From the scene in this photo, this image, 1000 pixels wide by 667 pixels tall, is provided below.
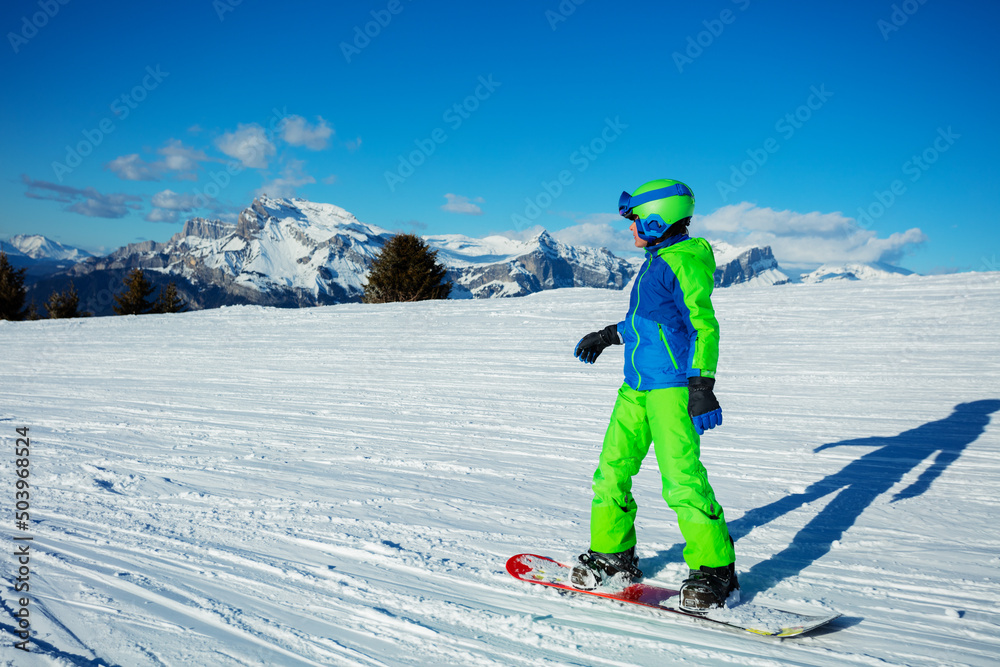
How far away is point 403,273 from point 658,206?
32683 mm

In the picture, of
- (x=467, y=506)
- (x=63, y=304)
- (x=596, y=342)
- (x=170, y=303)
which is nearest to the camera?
(x=596, y=342)

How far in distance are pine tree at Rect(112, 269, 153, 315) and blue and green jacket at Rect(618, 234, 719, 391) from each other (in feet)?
149

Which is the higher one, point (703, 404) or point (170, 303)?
point (170, 303)

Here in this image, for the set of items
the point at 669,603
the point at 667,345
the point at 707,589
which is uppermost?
the point at 667,345

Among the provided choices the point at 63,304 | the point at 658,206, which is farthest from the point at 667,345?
the point at 63,304

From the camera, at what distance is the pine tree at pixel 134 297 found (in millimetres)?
40031

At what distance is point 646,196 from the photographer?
2850 mm

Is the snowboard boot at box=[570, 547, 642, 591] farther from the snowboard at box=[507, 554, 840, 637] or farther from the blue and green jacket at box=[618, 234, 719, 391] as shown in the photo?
the blue and green jacket at box=[618, 234, 719, 391]

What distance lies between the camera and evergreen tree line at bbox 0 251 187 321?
38.1 meters

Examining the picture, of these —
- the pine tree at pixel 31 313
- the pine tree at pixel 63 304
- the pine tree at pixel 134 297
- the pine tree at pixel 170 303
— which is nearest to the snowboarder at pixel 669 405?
the pine tree at pixel 170 303

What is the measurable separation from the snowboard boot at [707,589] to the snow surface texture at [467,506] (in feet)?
0.35

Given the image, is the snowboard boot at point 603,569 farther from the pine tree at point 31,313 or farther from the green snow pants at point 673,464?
the pine tree at point 31,313

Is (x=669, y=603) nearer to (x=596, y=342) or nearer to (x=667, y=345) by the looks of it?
(x=667, y=345)

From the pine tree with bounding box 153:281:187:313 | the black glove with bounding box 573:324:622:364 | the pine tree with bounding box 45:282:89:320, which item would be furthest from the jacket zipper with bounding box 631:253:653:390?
the pine tree with bounding box 45:282:89:320
